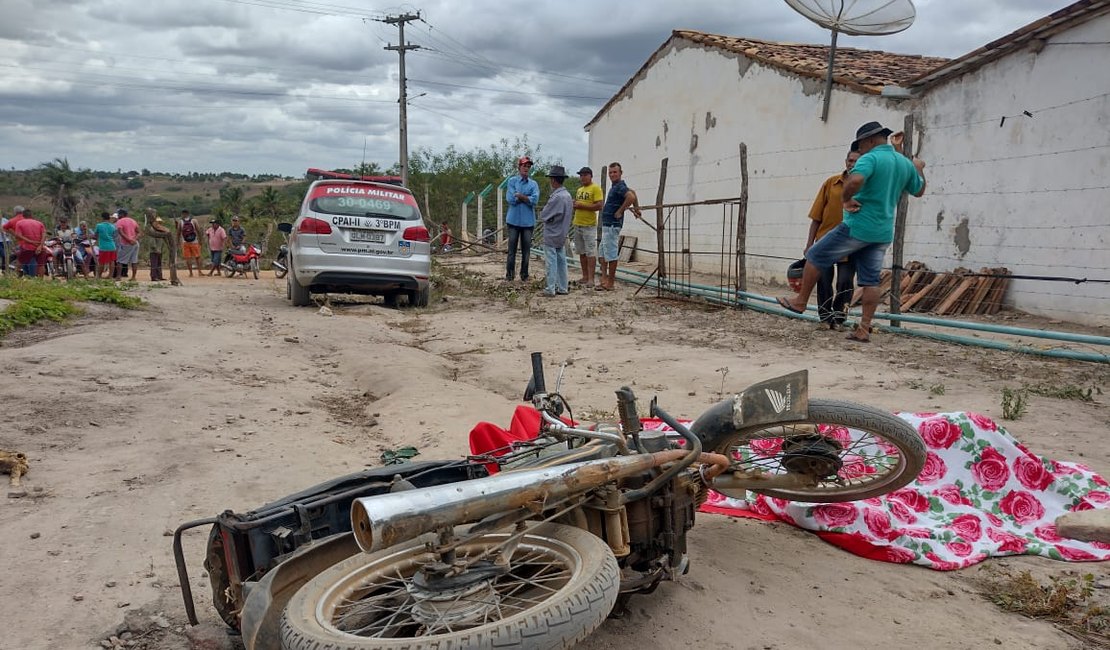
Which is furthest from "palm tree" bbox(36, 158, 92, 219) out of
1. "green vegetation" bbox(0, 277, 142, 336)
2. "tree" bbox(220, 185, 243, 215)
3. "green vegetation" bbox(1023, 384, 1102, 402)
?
"green vegetation" bbox(1023, 384, 1102, 402)

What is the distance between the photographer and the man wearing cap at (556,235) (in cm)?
1137

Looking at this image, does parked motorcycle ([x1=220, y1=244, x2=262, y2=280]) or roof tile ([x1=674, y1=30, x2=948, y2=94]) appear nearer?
roof tile ([x1=674, y1=30, x2=948, y2=94])

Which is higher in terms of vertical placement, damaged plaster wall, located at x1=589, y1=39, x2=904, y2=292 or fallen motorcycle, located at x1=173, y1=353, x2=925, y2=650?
damaged plaster wall, located at x1=589, y1=39, x2=904, y2=292

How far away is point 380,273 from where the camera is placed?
10.0 meters

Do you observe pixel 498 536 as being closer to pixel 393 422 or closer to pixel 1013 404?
pixel 393 422

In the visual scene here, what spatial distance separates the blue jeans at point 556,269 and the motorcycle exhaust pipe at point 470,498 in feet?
29.3

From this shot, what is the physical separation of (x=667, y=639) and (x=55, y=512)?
2.60m

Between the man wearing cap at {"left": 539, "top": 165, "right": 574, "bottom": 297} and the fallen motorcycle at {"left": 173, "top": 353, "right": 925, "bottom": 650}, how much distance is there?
830cm

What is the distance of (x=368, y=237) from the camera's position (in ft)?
32.7

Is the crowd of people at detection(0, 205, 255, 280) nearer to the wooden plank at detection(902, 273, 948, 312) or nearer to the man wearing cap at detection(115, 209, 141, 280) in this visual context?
the man wearing cap at detection(115, 209, 141, 280)

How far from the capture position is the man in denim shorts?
6676 millimetres

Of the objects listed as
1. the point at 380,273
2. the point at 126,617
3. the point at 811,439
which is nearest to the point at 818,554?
the point at 811,439

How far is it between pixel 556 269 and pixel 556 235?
0.47 meters

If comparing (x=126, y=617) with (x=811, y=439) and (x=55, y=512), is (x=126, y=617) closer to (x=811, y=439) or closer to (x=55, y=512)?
(x=55, y=512)
